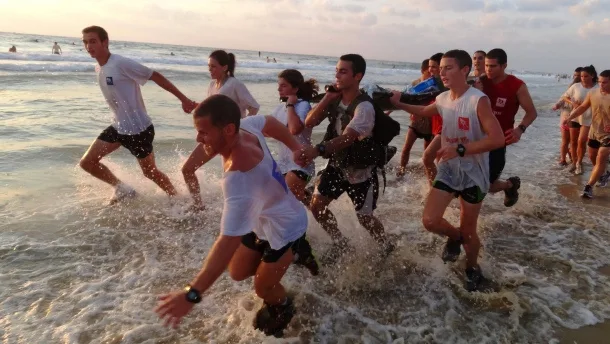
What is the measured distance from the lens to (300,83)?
176 inches

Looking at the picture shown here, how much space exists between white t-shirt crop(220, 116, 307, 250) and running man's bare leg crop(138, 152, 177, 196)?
9.97 feet

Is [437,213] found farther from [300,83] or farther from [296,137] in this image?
[300,83]

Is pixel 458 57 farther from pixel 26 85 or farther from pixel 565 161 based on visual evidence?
pixel 26 85

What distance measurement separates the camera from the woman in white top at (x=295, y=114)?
14.4ft

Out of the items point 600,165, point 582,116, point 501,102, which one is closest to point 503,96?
point 501,102

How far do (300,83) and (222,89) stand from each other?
122 centimetres

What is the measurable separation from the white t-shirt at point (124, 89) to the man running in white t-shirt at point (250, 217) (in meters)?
2.90

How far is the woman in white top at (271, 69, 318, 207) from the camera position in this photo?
14.4 feet

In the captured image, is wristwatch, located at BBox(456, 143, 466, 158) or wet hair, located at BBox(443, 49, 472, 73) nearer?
wristwatch, located at BBox(456, 143, 466, 158)

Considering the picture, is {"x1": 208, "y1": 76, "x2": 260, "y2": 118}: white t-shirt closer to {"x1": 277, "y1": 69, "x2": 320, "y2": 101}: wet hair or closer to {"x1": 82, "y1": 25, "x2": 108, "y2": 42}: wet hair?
{"x1": 277, "y1": 69, "x2": 320, "y2": 101}: wet hair

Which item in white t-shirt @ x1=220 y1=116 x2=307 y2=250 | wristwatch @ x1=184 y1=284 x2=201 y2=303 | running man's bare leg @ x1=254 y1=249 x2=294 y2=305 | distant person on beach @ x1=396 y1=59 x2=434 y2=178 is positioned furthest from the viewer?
distant person on beach @ x1=396 y1=59 x2=434 y2=178

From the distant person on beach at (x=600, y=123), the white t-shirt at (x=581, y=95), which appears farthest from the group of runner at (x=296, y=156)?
the white t-shirt at (x=581, y=95)

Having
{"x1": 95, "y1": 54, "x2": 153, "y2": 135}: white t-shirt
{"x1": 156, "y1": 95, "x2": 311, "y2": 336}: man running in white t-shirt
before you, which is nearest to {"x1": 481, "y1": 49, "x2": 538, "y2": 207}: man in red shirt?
{"x1": 156, "y1": 95, "x2": 311, "y2": 336}: man running in white t-shirt

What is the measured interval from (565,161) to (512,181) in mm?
5081
